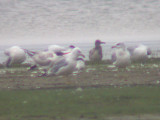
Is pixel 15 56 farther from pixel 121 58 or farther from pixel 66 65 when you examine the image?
pixel 66 65

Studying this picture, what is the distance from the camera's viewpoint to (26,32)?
948 inches

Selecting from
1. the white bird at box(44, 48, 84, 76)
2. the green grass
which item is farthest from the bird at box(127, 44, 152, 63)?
the green grass

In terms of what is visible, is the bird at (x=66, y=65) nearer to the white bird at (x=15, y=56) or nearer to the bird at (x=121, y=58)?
the bird at (x=121, y=58)

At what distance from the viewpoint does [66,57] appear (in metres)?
9.30

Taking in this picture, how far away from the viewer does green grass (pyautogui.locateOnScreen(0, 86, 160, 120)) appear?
16.3 feet

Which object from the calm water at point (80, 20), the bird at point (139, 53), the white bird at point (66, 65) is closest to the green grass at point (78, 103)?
the white bird at point (66, 65)

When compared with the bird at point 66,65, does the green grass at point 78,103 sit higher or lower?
lower

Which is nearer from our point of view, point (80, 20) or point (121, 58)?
point (121, 58)

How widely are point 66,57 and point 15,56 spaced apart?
19.8ft

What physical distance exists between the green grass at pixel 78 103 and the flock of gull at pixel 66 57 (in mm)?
1860

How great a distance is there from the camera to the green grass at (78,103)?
4.96 metres

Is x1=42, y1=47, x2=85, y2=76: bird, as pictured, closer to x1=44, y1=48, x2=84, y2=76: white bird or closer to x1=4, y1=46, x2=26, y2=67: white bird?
x1=44, y1=48, x2=84, y2=76: white bird

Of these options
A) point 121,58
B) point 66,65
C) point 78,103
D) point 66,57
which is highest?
point 66,57

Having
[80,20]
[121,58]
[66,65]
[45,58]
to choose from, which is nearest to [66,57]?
[66,65]
